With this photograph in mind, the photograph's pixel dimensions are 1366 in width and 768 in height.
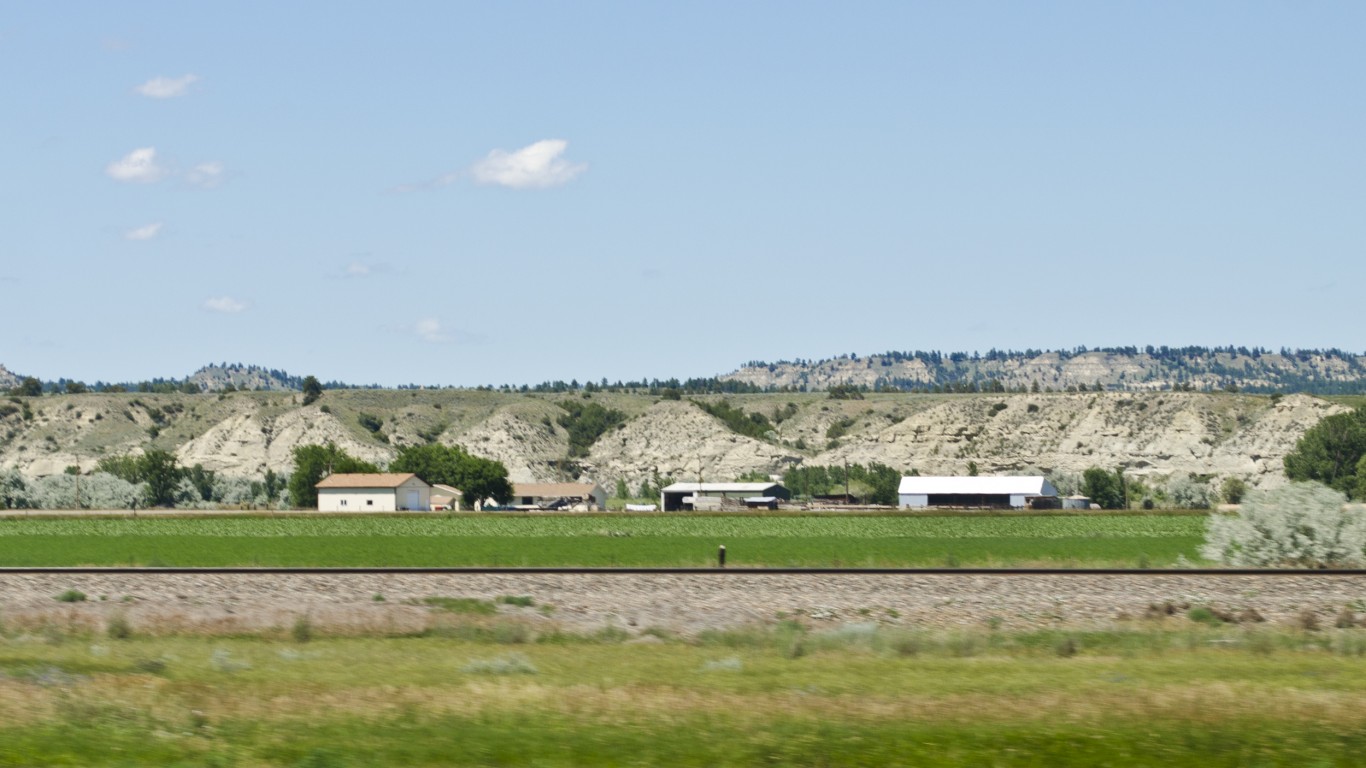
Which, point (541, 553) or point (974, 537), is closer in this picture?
point (541, 553)

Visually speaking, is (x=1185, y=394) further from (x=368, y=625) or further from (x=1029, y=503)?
(x=368, y=625)

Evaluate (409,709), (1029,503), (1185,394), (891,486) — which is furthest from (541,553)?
(1185,394)

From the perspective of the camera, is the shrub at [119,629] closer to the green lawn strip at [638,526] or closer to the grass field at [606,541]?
the grass field at [606,541]

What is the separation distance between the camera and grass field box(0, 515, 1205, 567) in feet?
180

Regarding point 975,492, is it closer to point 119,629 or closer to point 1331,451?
point 1331,451

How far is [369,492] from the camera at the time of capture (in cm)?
13900

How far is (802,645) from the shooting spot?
25031 mm

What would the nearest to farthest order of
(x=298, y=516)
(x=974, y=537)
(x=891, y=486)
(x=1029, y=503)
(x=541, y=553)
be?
1. (x=541, y=553)
2. (x=974, y=537)
3. (x=298, y=516)
4. (x=1029, y=503)
5. (x=891, y=486)

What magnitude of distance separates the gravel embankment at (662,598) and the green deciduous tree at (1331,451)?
121939mm

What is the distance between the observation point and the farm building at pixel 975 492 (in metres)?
149

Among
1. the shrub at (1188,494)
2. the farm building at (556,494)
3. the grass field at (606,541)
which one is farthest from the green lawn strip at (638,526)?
the farm building at (556,494)

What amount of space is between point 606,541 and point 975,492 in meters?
86.6

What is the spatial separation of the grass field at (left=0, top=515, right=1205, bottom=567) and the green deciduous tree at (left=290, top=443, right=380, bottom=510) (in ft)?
161

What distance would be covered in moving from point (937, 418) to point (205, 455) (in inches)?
3768
